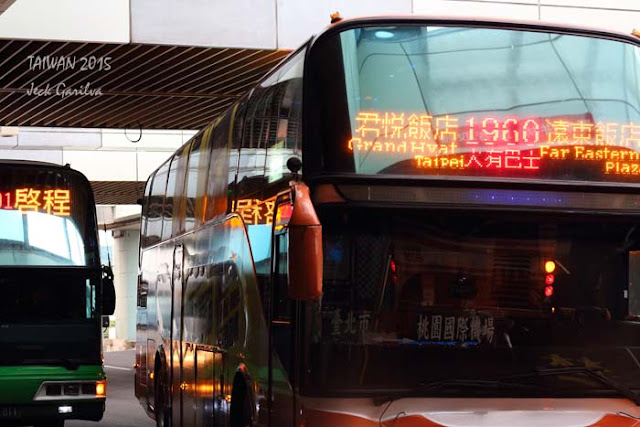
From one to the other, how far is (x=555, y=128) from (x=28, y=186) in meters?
8.57

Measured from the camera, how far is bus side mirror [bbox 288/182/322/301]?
6.51 meters

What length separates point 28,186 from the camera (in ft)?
47.9

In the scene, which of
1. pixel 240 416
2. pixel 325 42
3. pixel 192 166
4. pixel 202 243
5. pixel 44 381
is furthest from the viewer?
pixel 44 381

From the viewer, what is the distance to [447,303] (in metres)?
7.28

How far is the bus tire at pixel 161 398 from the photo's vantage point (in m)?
14.0

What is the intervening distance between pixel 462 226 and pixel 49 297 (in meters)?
8.18

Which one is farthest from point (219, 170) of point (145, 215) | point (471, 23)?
point (145, 215)

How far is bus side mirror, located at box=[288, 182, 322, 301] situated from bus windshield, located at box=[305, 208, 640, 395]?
2.01 ft

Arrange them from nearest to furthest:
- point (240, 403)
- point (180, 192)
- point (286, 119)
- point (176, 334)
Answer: point (286, 119) → point (240, 403) → point (176, 334) → point (180, 192)

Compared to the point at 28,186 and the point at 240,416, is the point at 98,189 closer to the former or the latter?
the point at 28,186

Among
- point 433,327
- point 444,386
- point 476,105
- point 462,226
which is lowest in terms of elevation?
point 444,386

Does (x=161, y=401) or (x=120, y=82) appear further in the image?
(x=120, y=82)

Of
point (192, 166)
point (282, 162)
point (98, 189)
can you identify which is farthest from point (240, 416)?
point (98, 189)

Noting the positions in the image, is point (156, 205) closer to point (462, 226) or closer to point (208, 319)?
point (208, 319)
